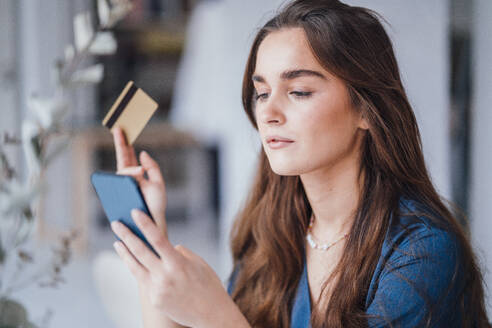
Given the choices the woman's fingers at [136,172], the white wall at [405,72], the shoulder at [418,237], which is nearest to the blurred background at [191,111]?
the white wall at [405,72]

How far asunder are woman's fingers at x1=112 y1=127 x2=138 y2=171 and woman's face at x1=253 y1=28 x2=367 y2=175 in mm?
266

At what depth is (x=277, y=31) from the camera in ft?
3.18

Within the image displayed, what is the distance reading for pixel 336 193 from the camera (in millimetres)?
1025

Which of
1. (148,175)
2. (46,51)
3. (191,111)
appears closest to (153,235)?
(148,175)

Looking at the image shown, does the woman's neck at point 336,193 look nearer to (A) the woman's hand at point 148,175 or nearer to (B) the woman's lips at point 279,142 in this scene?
(B) the woman's lips at point 279,142

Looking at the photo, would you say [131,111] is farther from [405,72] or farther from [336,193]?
[405,72]

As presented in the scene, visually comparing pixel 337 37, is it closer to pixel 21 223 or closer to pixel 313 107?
pixel 313 107

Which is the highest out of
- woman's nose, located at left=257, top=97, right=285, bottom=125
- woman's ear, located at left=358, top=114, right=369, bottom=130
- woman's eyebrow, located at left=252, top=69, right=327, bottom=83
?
woman's eyebrow, located at left=252, top=69, right=327, bottom=83

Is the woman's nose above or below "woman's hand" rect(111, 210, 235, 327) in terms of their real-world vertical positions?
above

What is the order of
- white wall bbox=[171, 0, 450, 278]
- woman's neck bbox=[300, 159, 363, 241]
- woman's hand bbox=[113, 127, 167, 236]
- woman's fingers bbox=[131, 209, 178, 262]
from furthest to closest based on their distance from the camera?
1. white wall bbox=[171, 0, 450, 278]
2. woman's neck bbox=[300, 159, 363, 241]
3. woman's hand bbox=[113, 127, 167, 236]
4. woman's fingers bbox=[131, 209, 178, 262]

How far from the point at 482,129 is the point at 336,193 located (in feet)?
5.05

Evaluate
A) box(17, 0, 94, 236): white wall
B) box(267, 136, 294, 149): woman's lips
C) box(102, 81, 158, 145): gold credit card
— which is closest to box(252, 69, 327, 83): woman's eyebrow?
box(267, 136, 294, 149): woman's lips

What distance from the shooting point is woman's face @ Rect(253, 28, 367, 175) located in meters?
0.91

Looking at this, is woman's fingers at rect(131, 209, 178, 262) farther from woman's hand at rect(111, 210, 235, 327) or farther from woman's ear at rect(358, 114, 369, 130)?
woman's ear at rect(358, 114, 369, 130)
